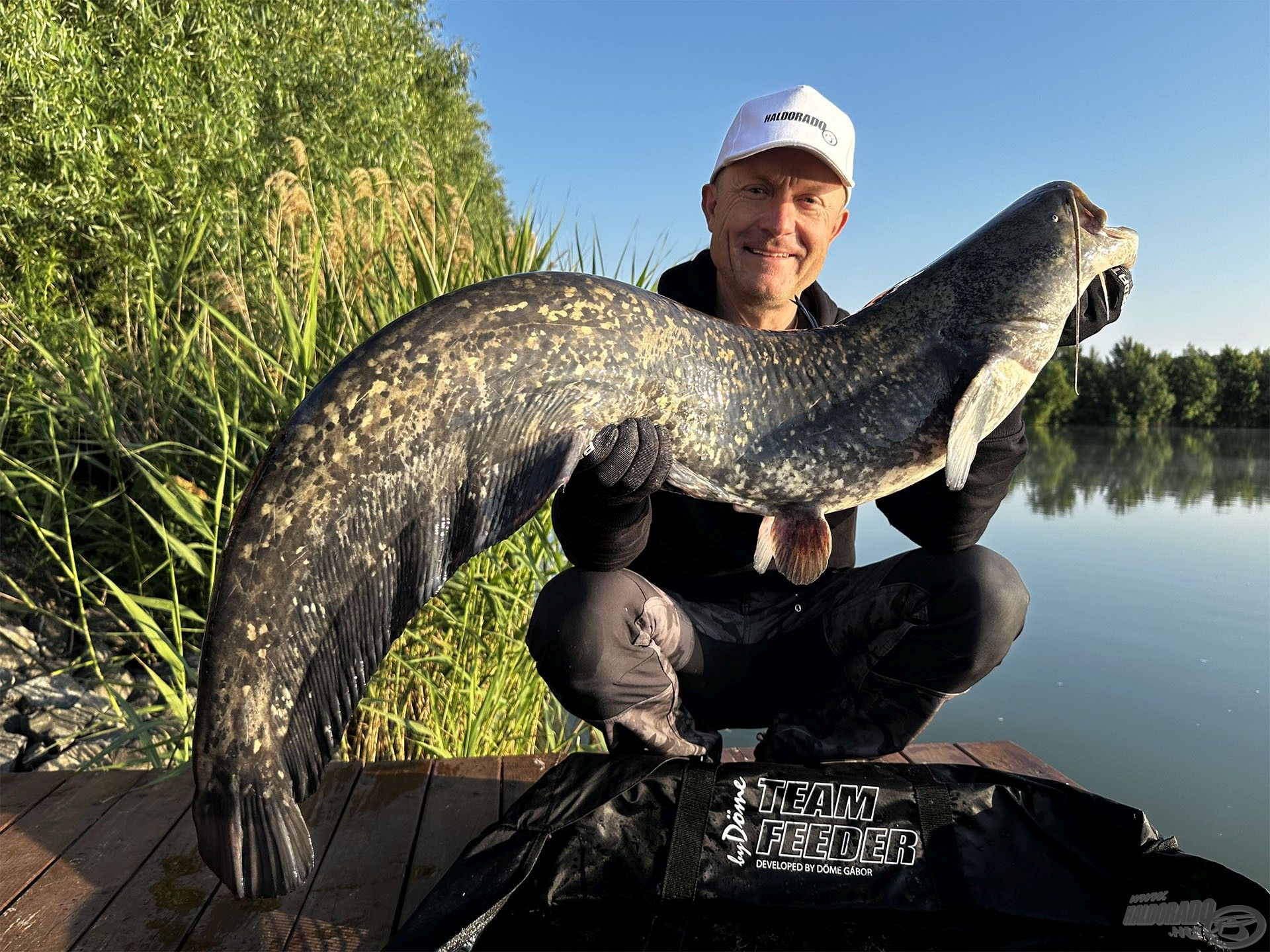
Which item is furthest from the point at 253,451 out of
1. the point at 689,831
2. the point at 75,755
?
the point at 689,831

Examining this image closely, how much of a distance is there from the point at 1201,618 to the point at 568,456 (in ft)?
38.4

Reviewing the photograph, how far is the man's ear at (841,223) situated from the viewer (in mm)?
2554

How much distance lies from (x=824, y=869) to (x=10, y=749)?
4170 mm

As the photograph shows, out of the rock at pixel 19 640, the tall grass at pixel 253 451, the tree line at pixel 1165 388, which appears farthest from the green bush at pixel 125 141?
the tree line at pixel 1165 388

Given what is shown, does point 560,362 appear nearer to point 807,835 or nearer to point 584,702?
point 584,702

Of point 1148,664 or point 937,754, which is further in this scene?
point 1148,664

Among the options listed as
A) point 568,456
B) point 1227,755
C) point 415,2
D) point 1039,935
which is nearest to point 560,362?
point 568,456

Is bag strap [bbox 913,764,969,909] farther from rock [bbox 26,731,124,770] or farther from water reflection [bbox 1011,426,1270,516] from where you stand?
water reflection [bbox 1011,426,1270,516]

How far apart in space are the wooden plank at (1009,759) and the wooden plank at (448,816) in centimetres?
153

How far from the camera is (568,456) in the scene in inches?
60.7

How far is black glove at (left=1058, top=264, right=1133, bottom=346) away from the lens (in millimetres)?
2002

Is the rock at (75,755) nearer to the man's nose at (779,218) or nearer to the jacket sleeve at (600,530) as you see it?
the jacket sleeve at (600,530)

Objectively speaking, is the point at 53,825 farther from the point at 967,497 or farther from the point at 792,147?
the point at 792,147

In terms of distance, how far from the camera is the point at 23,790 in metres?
2.46
